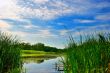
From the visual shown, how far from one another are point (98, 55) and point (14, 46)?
5.80m

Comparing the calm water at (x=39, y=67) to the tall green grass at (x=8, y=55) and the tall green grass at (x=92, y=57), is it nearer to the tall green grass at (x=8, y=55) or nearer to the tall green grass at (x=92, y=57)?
the tall green grass at (x=8, y=55)

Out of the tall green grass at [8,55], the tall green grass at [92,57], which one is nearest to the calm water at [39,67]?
the tall green grass at [8,55]

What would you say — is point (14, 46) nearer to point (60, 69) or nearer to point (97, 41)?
point (97, 41)

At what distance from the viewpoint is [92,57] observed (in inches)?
468

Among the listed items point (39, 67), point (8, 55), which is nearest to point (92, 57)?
point (8, 55)

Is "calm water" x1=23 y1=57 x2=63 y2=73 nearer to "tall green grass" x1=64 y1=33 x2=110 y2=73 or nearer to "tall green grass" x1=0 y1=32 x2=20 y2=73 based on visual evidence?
"tall green grass" x1=0 y1=32 x2=20 y2=73

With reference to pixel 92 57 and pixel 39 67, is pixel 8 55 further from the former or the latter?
pixel 39 67

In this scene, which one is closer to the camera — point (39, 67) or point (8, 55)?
point (8, 55)

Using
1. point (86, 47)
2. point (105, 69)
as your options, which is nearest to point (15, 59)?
point (86, 47)

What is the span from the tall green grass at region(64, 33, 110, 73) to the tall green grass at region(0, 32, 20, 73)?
10.6ft

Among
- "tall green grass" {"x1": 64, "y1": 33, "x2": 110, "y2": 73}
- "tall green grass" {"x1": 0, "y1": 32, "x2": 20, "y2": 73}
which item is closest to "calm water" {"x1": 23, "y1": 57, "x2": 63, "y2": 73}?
"tall green grass" {"x1": 0, "y1": 32, "x2": 20, "y2": 73}

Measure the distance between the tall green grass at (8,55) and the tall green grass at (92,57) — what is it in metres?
3.23

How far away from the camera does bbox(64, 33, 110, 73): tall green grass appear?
38.3 ft

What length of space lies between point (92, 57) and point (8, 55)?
478 cm
